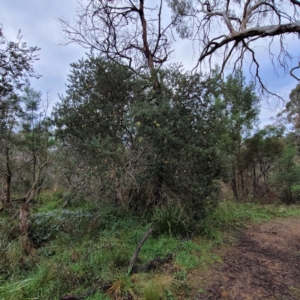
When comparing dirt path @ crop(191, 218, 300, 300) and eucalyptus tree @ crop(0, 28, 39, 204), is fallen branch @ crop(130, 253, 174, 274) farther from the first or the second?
eucalyptus tree @ crop(0, 28, 39, 204)

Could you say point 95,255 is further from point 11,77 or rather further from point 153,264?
point 11,77

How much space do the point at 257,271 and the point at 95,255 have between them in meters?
2.17

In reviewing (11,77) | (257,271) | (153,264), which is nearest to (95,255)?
(153,264)

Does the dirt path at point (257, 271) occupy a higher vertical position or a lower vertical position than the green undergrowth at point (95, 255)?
lower

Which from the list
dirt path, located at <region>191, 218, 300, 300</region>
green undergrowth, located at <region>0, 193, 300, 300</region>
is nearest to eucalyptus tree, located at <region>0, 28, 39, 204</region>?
green undergrowth, located at <region>0, 193, 300, 300</region>

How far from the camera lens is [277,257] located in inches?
128

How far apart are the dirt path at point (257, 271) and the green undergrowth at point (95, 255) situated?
259 mm

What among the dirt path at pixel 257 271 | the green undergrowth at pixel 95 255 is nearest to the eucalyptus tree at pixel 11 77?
the green undergrowth at pixel 95 255

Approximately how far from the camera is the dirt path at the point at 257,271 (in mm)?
2297

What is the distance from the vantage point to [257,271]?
110 inches

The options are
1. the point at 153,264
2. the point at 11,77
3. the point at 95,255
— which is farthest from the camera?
the point at 11,77

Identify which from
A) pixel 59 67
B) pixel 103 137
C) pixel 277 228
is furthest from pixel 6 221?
pixel 277 228

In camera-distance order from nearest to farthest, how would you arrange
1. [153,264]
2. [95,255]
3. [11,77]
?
[153,264] < [95,255] < [11,77]

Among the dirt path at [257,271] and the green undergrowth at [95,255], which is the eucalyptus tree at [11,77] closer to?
the green undergrowth at [95,255]
